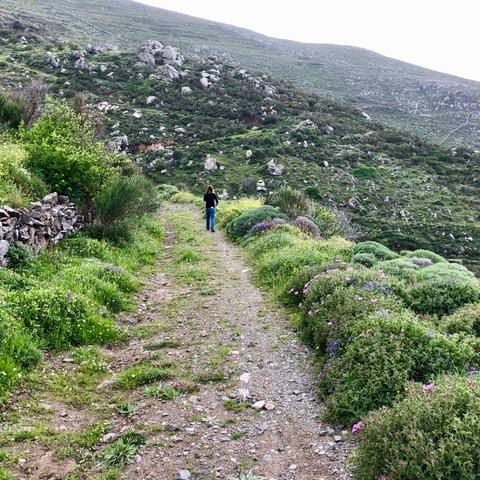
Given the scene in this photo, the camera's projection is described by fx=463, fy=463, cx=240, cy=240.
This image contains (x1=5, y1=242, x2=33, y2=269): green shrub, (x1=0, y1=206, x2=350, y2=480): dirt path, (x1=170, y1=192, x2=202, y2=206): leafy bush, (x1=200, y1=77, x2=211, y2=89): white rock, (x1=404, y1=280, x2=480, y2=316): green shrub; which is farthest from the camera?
(x1=200, y1=77, x2=211, y2=89): white rock

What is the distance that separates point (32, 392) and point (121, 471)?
6.28 feet

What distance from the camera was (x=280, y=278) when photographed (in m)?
10.9

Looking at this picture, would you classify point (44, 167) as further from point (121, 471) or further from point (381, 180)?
point (381, 180)

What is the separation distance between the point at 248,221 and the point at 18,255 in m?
10.5

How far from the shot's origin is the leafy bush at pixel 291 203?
21.2 m

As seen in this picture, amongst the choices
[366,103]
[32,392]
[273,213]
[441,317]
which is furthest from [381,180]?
[366,103]

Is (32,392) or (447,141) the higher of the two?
(447,141)

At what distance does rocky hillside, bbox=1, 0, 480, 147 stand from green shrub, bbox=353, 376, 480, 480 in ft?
225

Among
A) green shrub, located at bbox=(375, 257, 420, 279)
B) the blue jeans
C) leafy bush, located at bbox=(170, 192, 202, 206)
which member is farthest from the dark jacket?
green shrub, located at bbox=(375, 257, 420, 279)

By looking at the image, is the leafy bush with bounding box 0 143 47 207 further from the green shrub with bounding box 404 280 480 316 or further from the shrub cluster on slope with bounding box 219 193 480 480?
the green shrub with bounding box 404 280 480 316

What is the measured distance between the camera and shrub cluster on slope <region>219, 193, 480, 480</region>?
3725 millimetres

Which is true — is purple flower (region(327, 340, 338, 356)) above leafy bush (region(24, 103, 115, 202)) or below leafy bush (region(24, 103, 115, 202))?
below

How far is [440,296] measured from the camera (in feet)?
26.1

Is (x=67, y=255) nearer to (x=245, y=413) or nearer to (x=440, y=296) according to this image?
(x=245, y=413)
